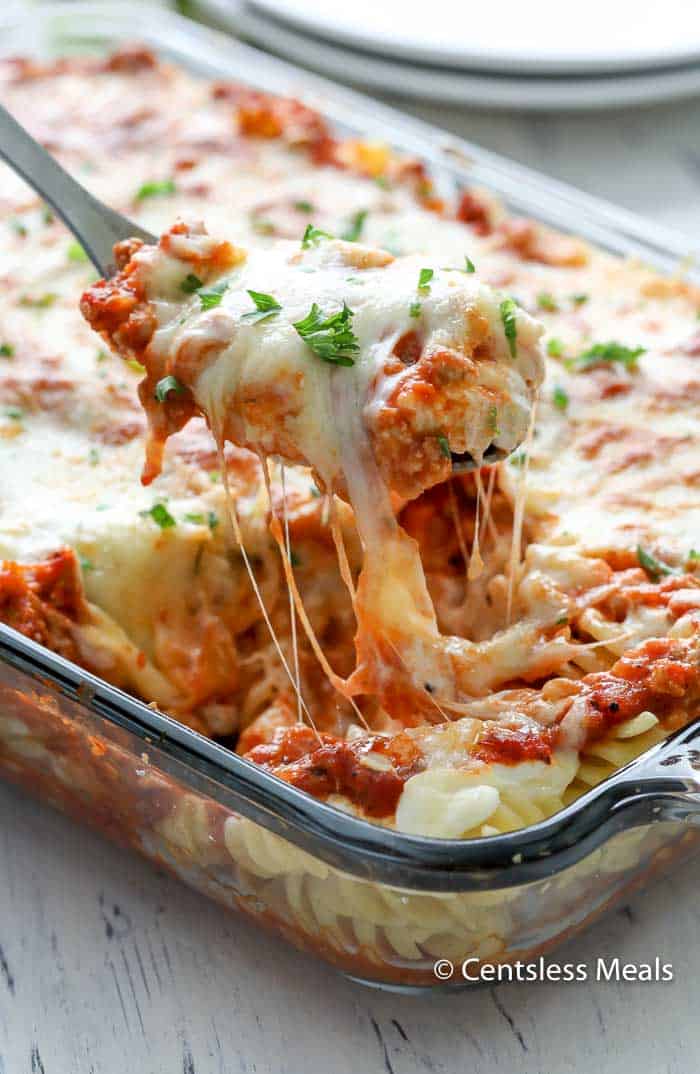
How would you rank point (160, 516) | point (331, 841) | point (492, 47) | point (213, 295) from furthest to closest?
point (492, 47), point (160, 516), point (213, 295), point (331, 841)

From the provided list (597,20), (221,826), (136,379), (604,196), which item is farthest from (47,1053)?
(597,20)

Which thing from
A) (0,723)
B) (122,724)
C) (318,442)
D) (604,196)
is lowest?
(604,196)

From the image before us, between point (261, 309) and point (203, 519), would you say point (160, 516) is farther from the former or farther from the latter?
point (261, 309)

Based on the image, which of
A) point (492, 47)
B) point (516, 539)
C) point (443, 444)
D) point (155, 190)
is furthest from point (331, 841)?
point (492, 47)

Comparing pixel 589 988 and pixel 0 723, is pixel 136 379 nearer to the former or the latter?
pixel 0 723

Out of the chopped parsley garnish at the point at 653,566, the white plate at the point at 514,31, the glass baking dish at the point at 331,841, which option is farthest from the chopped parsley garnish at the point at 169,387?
the white plate at the point at 514,31

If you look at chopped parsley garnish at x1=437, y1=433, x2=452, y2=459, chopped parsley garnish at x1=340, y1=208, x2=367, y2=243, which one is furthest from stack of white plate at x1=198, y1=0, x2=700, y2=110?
chopped parsley garnish at x1=437, y1=433, x2=452, y2=459

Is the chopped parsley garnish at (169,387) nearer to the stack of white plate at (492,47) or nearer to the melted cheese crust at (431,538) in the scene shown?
the melted cheese crust at (431,538)
